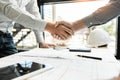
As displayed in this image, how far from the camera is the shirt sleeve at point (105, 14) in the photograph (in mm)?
1229

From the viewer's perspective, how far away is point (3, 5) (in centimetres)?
135

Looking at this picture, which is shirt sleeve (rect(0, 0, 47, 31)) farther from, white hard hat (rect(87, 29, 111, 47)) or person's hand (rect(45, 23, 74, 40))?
white hard hat (rect(87, 29, 111, 47))

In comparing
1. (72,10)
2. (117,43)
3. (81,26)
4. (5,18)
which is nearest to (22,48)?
(72,10)

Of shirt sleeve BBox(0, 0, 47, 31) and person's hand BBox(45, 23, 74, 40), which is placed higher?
shirt sleeve BBox(0, 0, 47, 31)

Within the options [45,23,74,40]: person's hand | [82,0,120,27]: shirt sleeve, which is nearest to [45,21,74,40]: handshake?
[45,23,74,40]: person's hand

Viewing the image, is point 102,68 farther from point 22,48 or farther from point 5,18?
point 22,48

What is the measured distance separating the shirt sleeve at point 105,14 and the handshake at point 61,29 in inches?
5.3

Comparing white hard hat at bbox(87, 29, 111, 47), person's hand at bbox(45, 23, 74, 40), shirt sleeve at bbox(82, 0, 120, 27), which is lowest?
white hard hat at bbox(87, 29, 111, 47)

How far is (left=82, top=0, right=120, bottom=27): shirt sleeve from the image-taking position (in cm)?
123

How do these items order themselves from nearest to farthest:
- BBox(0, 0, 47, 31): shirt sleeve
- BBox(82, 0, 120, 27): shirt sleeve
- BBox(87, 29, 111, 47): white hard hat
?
BBox(82, 0, 120, 27): shirt sleeve
BBox(0, 0, 47, 31): shirt sleeve
BBox(87, 29, 111, 47): white hard hat

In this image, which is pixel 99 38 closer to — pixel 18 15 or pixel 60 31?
pixel 60 31

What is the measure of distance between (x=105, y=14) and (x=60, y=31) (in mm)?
359

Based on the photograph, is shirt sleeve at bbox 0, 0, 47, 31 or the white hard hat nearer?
shirt sleeve at bbox 0, 0, 47, 31

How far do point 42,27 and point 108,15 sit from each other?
1.58 feet
